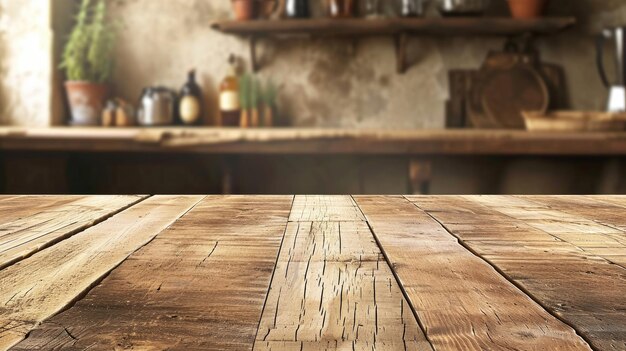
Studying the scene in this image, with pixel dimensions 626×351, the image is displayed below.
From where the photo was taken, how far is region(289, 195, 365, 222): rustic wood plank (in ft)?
3.34

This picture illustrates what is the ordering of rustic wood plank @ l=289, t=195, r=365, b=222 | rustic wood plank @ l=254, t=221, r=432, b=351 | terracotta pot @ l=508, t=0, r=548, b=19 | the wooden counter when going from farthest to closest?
terracotta pot @ l=508, t=0, r=548, b=19 → the wooden counter → rustic wood plank @ l=289, t=195, r=365, b=222 → rustic wood plank @ l=254, t=221, r=432, b=351

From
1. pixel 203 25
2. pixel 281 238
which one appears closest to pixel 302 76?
pixel 203 25

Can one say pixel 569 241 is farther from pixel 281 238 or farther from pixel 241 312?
pixel 241 312

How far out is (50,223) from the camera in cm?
95

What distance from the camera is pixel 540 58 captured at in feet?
11.7

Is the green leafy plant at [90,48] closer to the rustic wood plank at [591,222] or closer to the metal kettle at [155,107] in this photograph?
the metal kettle at [155,107]

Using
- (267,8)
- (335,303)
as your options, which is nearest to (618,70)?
(267,8)

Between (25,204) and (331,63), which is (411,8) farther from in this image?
(25,204)

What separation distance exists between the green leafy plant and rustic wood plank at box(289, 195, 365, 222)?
99.9 inches

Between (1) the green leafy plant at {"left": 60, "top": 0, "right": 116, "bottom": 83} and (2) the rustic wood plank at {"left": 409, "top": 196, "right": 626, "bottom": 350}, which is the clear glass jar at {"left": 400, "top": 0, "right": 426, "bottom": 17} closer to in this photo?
(1) the green leafy plant at {"left": 60, "top": 0, "right": 116, "bottom": 83}

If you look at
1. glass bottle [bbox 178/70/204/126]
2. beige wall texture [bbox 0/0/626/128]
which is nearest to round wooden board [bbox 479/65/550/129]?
beige wall texture [bbox 0/0/626/128]

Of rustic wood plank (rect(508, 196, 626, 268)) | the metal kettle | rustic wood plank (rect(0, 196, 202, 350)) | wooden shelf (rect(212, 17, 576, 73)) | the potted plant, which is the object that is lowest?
rustic wood plank (rect(508, 196, 626, 268))

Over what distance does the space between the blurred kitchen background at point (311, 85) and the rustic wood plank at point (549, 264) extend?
2093mm

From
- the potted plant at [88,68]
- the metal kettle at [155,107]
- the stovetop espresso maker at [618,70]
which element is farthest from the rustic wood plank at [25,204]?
the stovetop espresso maker at [618,70]
